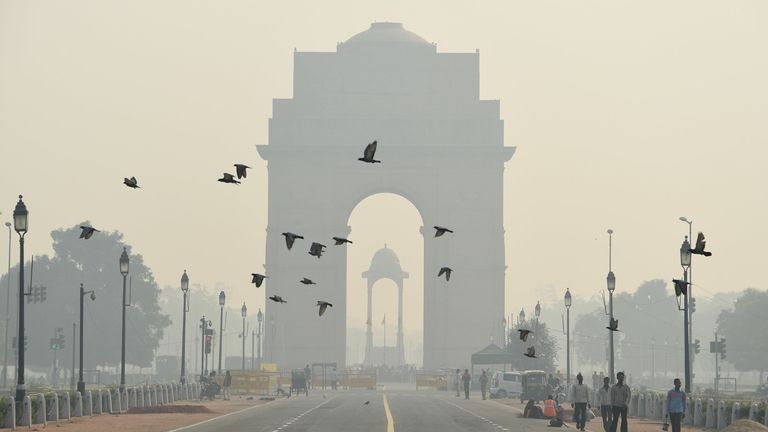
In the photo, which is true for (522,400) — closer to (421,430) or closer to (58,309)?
(421,430)

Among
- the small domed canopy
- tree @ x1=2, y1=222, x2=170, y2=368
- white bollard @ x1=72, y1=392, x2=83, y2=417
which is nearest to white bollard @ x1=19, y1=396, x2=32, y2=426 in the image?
white bollard @ x1=72, y1=392, x2=83, y2=417

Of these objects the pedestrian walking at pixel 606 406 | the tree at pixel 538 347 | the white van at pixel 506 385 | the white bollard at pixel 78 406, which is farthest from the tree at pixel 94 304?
the pedestrian walking at pixel 606 406

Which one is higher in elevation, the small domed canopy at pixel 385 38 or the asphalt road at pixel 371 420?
the small domed canopy at pixel 385 38

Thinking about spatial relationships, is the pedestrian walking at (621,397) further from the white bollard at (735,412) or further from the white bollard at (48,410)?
the white bollard at (48,410)

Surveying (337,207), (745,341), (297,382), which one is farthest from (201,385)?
(745,341)

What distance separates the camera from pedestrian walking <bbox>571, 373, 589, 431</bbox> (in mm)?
44875

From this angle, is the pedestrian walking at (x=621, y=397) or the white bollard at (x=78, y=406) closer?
the pedestrian walking at (x=621, y=397)

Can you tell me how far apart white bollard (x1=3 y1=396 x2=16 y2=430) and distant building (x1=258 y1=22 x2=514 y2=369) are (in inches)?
3201

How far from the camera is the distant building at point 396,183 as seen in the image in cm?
12575

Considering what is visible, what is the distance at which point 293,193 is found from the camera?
127 m

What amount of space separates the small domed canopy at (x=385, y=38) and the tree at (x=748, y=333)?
4589 cm

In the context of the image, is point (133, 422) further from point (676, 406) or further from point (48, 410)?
point (676, 406)

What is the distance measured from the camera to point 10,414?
4325 centimetres

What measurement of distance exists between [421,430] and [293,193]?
83956 mm
